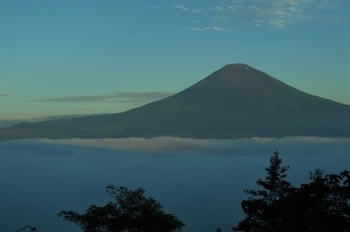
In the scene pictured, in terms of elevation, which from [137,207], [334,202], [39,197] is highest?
[334,202]

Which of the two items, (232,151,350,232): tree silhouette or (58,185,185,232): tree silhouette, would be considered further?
(58,185,185,232): tree silhouette

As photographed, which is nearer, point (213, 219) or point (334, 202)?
point (334, 202)

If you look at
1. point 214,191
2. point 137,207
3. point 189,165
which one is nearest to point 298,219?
point 137,207

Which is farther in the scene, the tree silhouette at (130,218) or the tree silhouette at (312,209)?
the tree silhouette at (130,218)

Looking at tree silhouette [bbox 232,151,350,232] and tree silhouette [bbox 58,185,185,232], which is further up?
tree silhouette [bbox 232,151,350,232]

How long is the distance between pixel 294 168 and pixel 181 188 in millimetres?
62474

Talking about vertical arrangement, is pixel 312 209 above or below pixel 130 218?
above

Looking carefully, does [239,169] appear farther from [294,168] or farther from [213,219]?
[213,219]

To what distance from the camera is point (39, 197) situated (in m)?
115

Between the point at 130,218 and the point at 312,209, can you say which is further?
the point at 130,218

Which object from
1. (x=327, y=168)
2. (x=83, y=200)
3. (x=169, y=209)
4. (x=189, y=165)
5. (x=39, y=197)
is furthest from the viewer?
(x=189, y=165)

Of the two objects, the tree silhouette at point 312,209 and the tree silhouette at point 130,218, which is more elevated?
the tree silhouette at point 312,209

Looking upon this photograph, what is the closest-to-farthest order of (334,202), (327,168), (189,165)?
1. (334,202)
2. (327,168)
3. (189,165)

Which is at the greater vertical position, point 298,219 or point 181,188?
point 298,219
